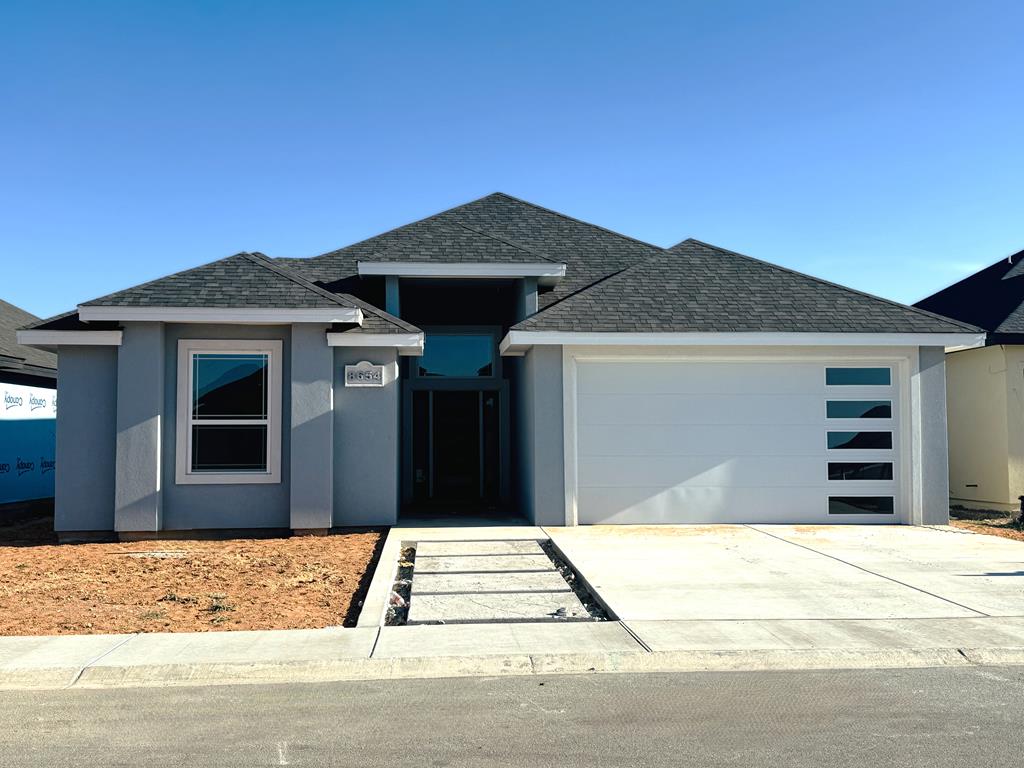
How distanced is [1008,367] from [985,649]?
11544mm

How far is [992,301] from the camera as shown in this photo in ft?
58.6

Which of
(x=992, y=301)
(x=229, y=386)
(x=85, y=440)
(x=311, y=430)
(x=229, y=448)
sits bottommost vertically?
(x=229, y=448)

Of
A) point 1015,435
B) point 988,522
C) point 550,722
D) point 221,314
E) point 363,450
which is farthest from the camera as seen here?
point 1015,435

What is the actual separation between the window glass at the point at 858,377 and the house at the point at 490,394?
0.03 meters

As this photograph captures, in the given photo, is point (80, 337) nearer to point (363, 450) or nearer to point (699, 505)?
point (363, 450)

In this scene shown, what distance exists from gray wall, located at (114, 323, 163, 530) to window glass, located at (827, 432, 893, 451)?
33.9 feet

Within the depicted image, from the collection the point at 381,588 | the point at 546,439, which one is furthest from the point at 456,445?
the point at 381,588

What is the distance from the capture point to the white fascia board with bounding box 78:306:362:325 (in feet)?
38.1

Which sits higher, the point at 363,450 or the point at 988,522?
the point at 363,450

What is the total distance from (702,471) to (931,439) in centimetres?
376

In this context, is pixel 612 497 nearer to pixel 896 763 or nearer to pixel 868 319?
pixel 868 319

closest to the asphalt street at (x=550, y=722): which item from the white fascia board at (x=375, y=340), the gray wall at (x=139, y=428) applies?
the gray wall at (x=139, y=428)

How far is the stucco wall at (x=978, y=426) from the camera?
52.7 feet

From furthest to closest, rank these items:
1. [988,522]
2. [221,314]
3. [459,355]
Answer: [459,355] < [988,522] < [221,314]
